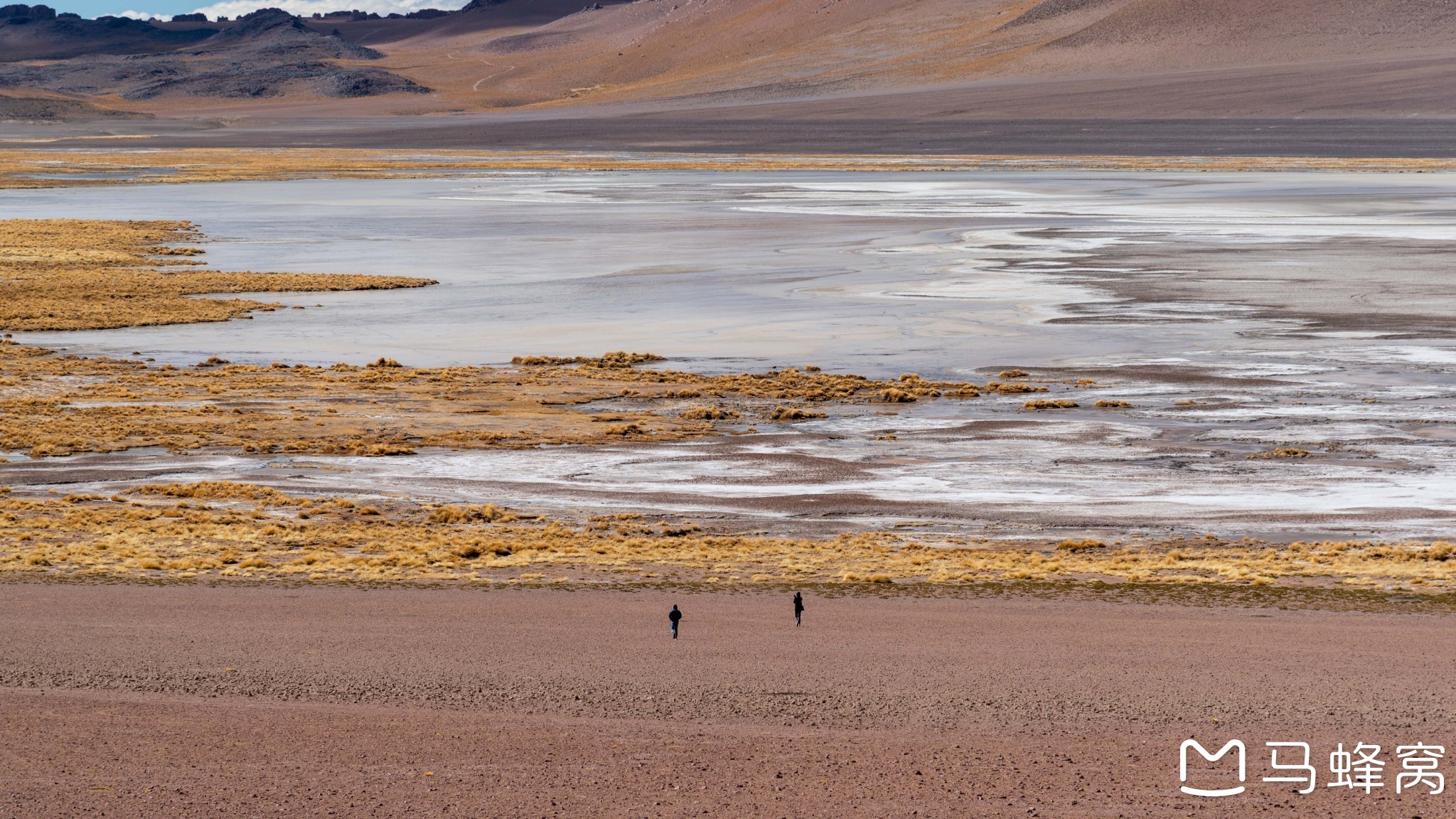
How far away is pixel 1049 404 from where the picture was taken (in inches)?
1048

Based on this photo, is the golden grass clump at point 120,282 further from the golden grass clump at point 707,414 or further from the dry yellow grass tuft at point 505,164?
the dry yellow grass tuft at point 505,164

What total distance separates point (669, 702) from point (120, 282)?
121 ft

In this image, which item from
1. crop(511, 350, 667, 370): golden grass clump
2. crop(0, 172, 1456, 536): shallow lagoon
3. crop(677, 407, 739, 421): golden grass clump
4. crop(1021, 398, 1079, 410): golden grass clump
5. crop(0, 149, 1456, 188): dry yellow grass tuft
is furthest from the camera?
crop(0, 149, 1456, 188): dry yellow grass tuft

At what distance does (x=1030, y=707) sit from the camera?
496 inches

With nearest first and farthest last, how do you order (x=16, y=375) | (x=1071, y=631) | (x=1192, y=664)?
(x=1192, y=664), (x=1071, y=631), (x=16, y=375)

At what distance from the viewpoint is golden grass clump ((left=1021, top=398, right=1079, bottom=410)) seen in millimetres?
26408

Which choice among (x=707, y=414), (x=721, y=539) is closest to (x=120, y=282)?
(x=707, y=414)

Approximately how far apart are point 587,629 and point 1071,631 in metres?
4.35

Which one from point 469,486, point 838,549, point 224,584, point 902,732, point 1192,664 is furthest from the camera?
point 469,486

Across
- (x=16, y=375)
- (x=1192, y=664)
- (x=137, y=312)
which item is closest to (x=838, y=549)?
(x=1192, y=664)

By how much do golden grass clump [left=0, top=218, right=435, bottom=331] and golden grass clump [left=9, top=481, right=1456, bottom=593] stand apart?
20.4 meters

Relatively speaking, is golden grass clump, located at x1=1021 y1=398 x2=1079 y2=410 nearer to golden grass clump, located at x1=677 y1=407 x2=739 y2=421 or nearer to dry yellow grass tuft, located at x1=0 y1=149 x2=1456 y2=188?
golden grass clump, located at x1=677 y1=407 x2=739 y2=421

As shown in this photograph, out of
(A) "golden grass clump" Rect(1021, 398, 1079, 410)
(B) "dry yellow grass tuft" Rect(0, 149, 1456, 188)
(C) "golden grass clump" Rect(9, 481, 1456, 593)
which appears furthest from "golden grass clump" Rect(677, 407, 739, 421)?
(B) "dry yellow grass tuft" Rect(0, 149, 1456, 188)

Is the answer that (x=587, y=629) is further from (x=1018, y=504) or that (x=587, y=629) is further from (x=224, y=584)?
(x=1018, y=504)
